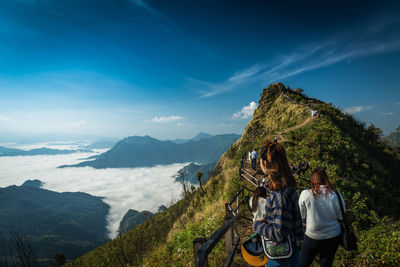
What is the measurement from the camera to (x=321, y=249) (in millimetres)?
3133

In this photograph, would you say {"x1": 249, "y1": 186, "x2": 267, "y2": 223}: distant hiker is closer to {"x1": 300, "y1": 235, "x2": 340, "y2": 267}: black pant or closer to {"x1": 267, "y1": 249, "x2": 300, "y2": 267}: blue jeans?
{"x1": 267, "y1": 249, "x2": 300, "y2": 267}: blue jeans

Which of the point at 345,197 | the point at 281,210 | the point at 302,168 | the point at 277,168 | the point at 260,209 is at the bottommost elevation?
the point at 345,197

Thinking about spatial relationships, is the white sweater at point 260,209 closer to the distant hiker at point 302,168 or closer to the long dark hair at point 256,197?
the long dark hair at point 256,197

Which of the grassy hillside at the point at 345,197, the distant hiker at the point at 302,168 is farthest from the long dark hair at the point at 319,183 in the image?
the distant hiker at the point at 302,168

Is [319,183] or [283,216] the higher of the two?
[319,183]

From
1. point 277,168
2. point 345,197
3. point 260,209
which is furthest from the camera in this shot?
point 345,197

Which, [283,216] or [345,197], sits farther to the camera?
[345,197]

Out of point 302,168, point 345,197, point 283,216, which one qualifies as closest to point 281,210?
point 283,216

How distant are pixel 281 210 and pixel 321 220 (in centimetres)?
131

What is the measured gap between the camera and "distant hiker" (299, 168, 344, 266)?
299 cm

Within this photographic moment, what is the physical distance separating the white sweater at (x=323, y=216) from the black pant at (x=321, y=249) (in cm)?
11

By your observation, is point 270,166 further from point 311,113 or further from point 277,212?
point 311,113

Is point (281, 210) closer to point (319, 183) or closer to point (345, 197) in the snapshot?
point (319, 183)

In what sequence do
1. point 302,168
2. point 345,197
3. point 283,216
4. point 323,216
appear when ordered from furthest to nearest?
1. point 302,168
2. point 345,197
3. point 323,216
4. point 283,216
